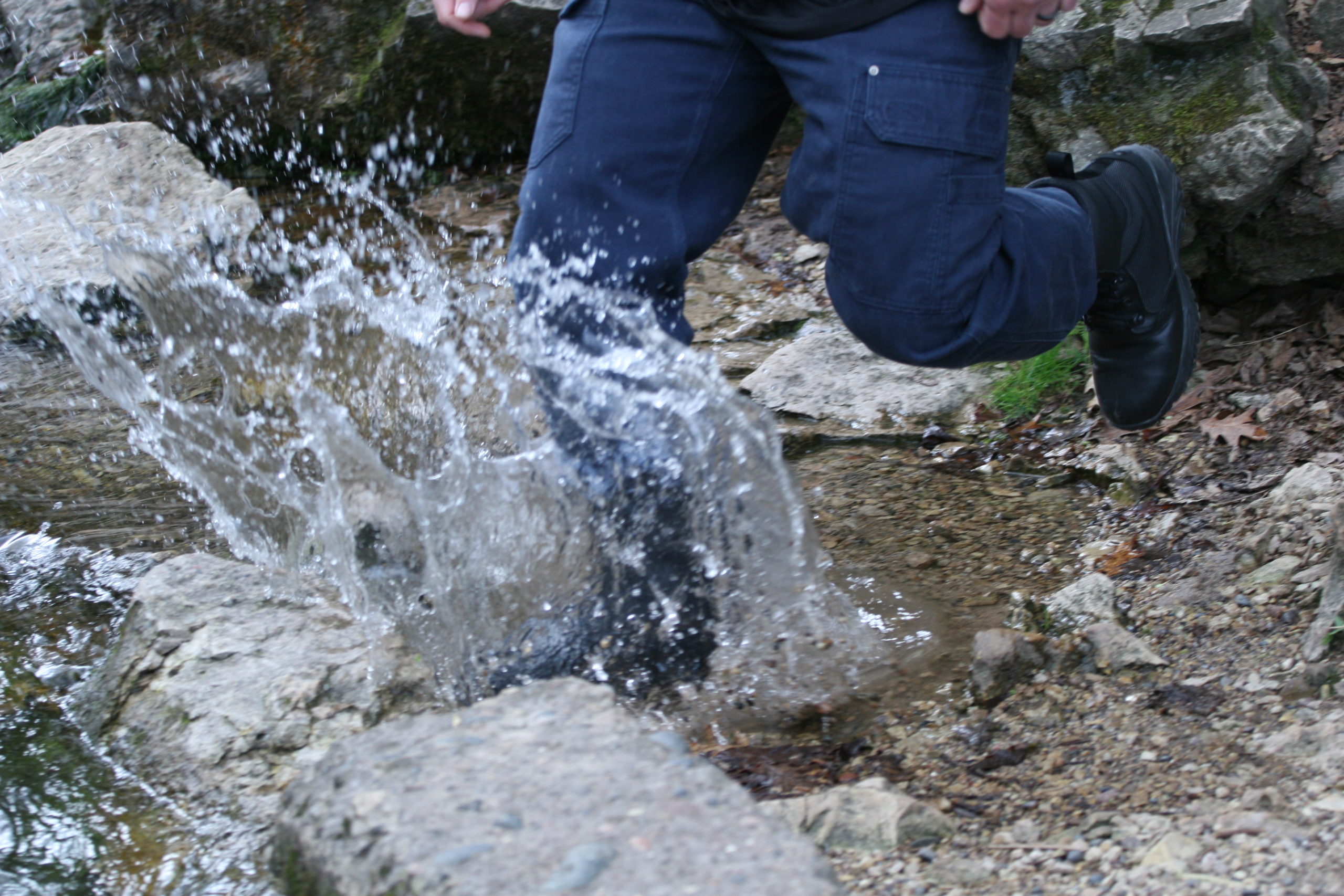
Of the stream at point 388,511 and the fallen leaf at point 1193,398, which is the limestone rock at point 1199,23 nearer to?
the fallen leaf at point 1193,398

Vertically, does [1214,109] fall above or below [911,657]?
above

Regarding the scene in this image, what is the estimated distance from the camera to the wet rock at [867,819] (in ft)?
4.42

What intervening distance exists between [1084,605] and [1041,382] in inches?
35.7

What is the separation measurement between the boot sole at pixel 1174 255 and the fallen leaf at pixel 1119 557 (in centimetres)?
24

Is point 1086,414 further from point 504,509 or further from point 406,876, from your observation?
point 406,876

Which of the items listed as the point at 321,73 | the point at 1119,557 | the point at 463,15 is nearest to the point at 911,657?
the point at 1119,557

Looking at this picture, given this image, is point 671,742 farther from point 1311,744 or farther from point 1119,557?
point 1119,557

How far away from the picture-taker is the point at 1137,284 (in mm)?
2021

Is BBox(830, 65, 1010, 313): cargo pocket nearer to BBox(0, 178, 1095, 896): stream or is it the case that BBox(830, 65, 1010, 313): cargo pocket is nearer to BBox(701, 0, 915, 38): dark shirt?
→ BBox(701, 0, 915, 38): dark shirt

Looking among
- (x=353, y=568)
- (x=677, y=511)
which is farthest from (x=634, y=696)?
(x=353, y=568)

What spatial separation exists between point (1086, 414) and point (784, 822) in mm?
1680

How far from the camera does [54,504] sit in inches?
96.8

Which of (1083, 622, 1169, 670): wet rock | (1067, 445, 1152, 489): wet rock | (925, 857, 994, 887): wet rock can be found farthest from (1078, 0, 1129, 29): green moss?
(925, 857, 994, 887): wet rock

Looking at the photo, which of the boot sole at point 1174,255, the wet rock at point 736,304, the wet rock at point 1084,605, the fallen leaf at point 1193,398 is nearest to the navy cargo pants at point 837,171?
the boot sole at point 1174,255
